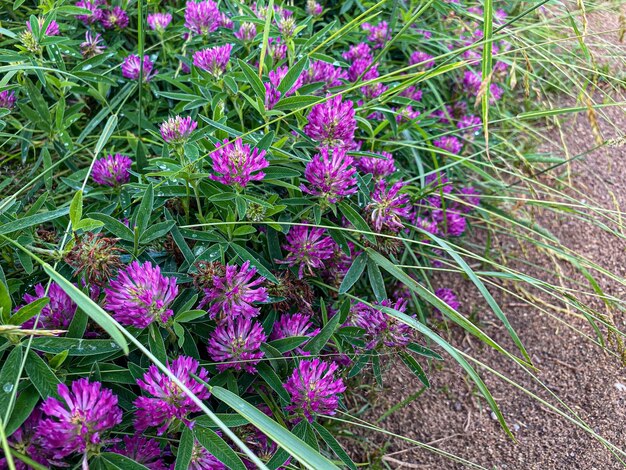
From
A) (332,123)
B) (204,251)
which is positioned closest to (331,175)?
(332,123)

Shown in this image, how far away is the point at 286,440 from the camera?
0.86m

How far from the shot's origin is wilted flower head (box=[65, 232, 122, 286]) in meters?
1.03

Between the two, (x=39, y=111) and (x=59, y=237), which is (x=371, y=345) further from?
(x=39, y=111)

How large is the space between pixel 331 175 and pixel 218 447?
22.8 inches

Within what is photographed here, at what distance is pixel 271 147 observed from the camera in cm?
131

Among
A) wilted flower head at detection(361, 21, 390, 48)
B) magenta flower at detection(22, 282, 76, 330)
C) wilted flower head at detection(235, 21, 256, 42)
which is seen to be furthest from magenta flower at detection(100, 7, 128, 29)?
magenta flower at detection(22, 282, 76, 330)

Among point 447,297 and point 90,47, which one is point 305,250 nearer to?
point 447,297

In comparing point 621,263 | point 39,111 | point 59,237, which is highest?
point 39,111

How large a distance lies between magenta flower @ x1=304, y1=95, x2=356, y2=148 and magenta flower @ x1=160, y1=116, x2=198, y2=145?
268 mm

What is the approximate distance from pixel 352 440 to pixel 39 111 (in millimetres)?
1101

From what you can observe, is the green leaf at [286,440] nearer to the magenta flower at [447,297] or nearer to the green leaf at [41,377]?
the green leaf at [41,377]

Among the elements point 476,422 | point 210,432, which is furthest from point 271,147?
point 476,422

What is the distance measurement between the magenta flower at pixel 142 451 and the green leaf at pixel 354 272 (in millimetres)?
470

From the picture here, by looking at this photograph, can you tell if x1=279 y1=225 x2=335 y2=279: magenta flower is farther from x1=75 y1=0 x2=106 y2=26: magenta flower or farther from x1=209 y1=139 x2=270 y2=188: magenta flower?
x1=75 y1=0 x2=106 y2=26: magenta flower
